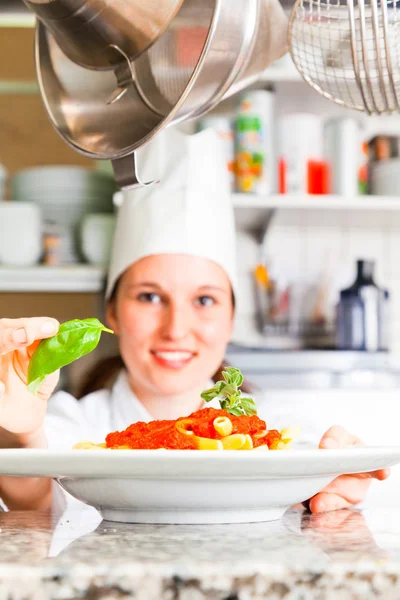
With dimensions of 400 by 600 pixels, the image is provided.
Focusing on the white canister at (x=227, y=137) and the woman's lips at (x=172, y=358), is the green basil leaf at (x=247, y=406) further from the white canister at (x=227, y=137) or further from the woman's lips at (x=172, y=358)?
the white canister at (x=227, y=137)

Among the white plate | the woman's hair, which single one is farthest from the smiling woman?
the white plate

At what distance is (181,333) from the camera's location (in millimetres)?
1364

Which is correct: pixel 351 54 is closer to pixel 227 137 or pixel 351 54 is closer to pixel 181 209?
pixel 181 209

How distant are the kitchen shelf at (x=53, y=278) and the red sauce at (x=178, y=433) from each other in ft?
4.00

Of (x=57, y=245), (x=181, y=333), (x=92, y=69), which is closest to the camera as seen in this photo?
(x=92, y=69)

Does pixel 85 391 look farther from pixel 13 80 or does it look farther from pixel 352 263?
pixel 13 80

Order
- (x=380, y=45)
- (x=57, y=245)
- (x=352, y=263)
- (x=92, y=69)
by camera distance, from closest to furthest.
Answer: (x=380, y=45), (x=92, y=69), (x=57, y=245), (x=352, y=263)

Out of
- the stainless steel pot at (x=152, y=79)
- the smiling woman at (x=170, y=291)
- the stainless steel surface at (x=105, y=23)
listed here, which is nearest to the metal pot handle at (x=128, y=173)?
the stainless steel pot at (x=152, y=79)

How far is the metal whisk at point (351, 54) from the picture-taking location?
57cm

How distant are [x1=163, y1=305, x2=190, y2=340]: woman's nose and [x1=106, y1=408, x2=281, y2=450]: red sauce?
31.6 inches

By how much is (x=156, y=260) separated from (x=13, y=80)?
40.8 inches

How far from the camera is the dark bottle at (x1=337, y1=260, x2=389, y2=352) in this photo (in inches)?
68.2

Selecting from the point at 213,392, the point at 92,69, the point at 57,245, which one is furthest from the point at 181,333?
the point at 213,392

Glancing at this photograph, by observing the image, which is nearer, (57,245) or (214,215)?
(214,215)
